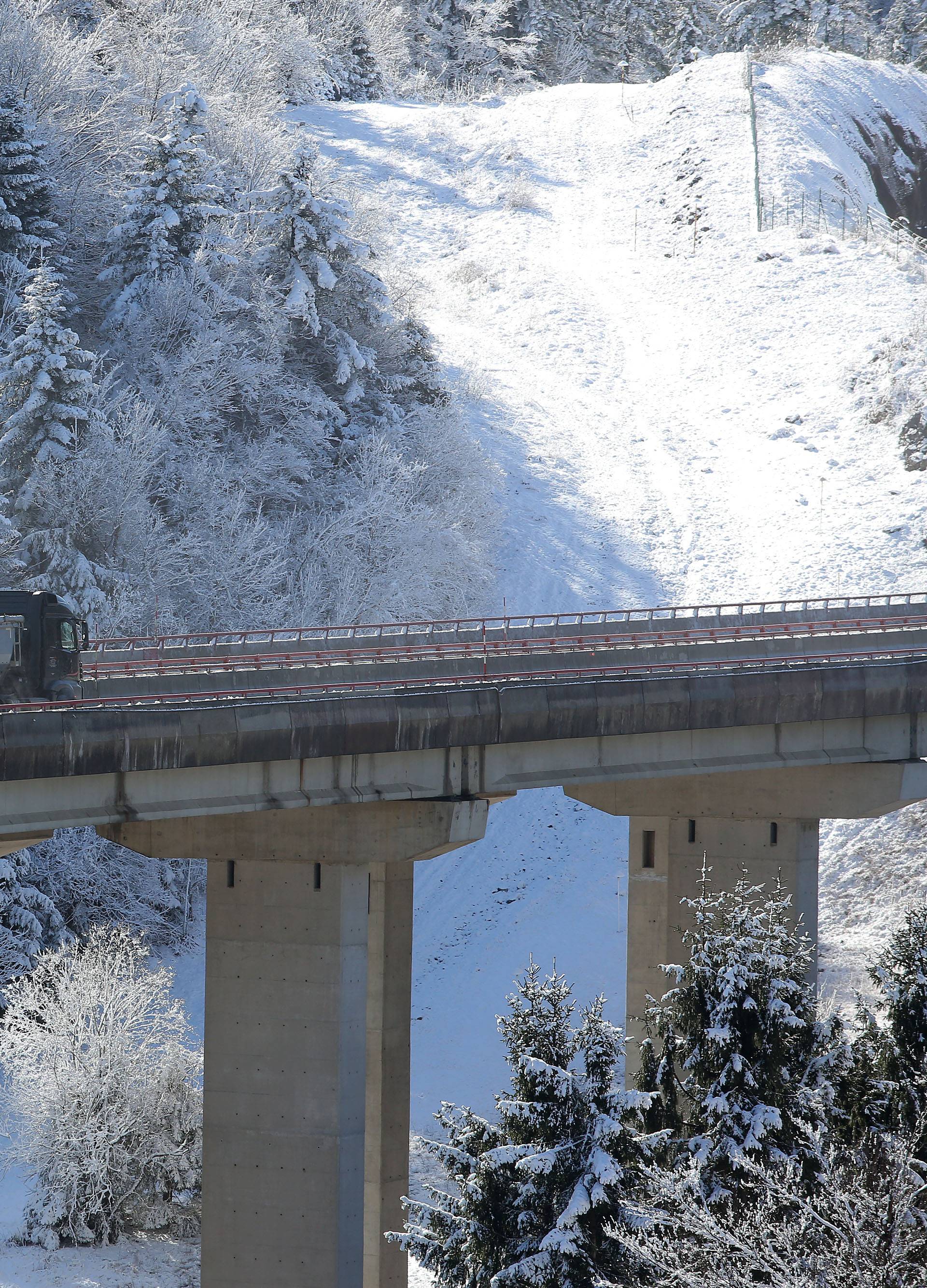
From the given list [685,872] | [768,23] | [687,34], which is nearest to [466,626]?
[685,872]

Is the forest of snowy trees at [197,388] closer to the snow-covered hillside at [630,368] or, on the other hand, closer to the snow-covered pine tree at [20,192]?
the snow-covered pine tree at [20,192]

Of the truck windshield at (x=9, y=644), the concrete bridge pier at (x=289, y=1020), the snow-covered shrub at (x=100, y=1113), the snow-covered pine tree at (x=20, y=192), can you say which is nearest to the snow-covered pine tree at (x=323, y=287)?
the snow-covered pine tree at (x=20, y=192)

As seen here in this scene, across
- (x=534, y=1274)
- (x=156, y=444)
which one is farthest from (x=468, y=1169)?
(x=156, y=444)

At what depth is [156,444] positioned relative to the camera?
42750 millimetres

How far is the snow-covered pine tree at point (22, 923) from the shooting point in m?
34.2

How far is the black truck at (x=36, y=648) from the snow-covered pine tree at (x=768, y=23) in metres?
90.6

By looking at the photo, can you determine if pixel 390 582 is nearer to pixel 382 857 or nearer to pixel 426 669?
pixel 426 669

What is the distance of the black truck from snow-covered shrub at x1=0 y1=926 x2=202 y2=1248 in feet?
27.0

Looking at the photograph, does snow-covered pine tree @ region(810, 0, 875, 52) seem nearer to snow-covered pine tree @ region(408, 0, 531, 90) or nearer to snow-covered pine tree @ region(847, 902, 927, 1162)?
snow-covered pine tree @ region(408, 0, 531, 90)

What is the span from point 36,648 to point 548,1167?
12119 mm

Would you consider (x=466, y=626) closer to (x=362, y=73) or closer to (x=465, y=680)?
(x=465, y=680)

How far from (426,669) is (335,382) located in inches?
1009

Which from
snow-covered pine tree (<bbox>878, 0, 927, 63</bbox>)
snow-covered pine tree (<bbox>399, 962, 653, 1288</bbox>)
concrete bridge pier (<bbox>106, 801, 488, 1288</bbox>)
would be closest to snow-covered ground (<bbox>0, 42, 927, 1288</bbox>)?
concrete bridge pier (<bbox>106, 801, 488, 1288</bbox>)

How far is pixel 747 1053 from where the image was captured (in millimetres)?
16891
